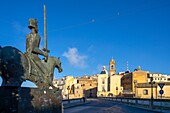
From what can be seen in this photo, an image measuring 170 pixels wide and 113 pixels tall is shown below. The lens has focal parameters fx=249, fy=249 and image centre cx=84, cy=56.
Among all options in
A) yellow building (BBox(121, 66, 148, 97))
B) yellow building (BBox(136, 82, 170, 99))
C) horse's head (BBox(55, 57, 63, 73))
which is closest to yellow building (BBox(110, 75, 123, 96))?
yellow building (BBox(121, 66, 148, 97))

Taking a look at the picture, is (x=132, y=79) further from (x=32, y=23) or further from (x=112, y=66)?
(x=32, y=23)

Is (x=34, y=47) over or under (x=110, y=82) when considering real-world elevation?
over

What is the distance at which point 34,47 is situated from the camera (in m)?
11.5

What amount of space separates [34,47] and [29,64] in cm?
111

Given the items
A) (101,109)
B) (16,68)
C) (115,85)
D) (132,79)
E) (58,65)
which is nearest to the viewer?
(16,68)

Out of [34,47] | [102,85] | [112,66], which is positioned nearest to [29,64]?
[34,47]

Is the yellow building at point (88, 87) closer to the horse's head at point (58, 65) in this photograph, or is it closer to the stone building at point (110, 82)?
the stone building at point (110, 82)

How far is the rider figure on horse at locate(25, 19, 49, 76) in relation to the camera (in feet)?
37.1

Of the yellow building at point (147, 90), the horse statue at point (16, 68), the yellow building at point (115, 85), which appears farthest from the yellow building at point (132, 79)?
the horse statue at point (16, 68)

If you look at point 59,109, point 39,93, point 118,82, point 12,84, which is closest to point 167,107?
point 59,109

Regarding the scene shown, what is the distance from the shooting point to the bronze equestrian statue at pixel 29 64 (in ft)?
31.7

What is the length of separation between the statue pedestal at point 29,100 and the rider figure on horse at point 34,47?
1148mm

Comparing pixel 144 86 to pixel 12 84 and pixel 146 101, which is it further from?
pixel 12 84

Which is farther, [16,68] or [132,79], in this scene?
[132,79]
